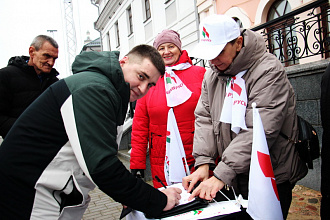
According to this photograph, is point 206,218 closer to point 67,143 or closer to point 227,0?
point 67,143

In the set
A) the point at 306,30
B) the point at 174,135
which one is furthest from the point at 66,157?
the point at 306,30

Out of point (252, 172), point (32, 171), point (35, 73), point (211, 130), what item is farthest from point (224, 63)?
point (35, 73)

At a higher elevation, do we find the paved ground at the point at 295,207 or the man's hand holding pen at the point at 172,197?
the man's hand holding pen at the point at 172,197

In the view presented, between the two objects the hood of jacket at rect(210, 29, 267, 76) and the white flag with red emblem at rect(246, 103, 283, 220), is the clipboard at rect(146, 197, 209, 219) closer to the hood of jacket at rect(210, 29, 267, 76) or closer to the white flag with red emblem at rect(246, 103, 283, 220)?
Result: the white flag with red emblem at rect(246, 103, 283, 220)

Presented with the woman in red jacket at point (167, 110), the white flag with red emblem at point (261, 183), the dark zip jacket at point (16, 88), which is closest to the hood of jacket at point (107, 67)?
the white flag with red emblem at point (261, 183)

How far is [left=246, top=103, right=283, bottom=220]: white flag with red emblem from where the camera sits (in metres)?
1.30

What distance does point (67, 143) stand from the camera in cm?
131

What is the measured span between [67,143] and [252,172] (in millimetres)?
934

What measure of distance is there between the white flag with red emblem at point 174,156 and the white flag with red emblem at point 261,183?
81cm

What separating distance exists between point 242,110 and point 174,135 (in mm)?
795

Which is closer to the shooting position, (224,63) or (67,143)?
(67,143)

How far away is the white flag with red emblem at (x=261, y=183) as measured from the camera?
1.30 meters

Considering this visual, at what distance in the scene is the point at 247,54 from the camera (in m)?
1.60

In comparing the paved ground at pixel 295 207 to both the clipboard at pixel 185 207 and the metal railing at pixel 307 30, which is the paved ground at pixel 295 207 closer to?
the metal railing at pixel 307 30
